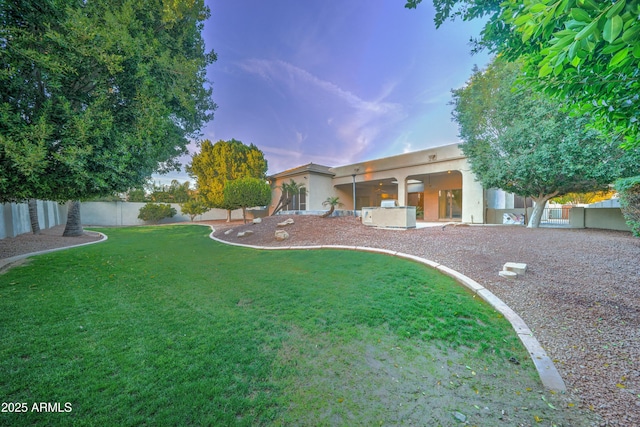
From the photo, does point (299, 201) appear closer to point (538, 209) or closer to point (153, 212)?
point (153, 212)

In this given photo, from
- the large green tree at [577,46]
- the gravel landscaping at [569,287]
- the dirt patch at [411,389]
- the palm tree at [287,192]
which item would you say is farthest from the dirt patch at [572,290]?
the palm tree at [287,192]

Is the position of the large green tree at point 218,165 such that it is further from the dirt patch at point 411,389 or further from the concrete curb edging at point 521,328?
the dirt patch at point 411,389

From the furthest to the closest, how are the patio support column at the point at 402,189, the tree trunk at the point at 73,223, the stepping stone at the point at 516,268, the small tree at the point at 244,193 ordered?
1. the small tree at the point at 244,193
2. the patio support column at the point at 402,189
3. the tree trunk at the point at 73,223
4. the stepping stone at the point at 516,268

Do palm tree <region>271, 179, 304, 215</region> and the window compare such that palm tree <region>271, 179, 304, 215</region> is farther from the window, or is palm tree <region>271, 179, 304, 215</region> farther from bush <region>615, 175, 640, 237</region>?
bush <region>615, 175, 640, 237</region>

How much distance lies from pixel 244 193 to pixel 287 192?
3.02 metres

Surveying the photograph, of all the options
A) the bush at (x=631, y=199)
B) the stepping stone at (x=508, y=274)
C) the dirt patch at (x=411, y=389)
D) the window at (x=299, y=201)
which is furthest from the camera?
the window at (x=299, y=201)

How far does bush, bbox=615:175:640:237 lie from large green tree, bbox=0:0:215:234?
42.9ft

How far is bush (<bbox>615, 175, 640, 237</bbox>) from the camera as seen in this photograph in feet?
22.4

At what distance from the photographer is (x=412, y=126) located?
1585 cm

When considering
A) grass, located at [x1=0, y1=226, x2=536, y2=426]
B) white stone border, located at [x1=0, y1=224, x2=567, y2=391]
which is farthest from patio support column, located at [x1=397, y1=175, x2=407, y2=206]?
grass, located at [x1=0, y1=226, x2=536, y2=426]

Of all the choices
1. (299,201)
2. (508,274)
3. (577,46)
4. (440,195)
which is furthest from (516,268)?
(299,201)

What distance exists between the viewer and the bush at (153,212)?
20.4 m

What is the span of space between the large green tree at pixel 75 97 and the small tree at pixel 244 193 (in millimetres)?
10414

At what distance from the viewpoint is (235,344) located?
264cm
